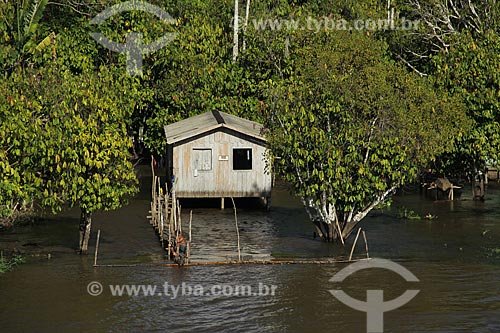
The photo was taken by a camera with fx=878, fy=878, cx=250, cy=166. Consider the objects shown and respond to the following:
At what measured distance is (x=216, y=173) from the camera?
125ft

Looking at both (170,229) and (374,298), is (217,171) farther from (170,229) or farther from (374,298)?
(374,298)

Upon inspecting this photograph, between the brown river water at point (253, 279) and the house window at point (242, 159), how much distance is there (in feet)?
10.1

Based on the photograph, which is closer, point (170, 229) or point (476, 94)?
point (170, 229)

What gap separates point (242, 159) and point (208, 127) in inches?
105

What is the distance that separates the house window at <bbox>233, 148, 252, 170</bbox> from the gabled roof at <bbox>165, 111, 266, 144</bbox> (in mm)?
1113

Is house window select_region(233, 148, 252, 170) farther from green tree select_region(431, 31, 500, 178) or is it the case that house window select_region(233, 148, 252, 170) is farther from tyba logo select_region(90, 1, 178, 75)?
tyba logo select_region(90, 1, 178, 75)

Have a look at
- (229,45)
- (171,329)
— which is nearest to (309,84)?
(171,329)

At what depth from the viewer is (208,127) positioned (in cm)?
3738

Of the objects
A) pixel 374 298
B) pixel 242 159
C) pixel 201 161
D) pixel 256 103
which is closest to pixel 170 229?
pixel 374 298

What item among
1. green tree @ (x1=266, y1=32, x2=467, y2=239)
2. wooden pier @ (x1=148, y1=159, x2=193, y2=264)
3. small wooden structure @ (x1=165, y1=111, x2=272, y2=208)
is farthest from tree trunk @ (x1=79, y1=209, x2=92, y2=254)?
small wooden structure @ (x1=165, y1=111, x2=272, y2=208)

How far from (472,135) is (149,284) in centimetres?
1852

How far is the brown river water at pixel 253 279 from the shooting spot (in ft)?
69.6

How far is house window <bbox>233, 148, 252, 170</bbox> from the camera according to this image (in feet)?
127

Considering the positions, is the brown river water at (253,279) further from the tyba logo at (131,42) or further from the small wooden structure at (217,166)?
the tyba logo at (131,42)
